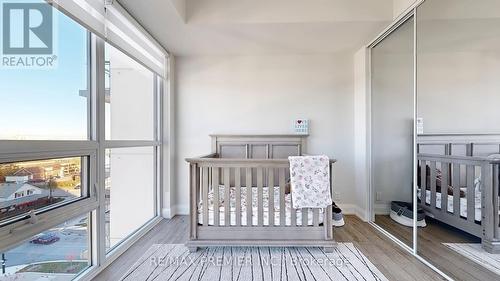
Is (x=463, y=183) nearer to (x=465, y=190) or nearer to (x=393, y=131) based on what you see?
(x=465, y=190)

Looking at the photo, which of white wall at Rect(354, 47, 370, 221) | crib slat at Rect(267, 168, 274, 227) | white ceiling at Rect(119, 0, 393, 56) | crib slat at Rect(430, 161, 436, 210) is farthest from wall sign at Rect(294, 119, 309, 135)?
crib slat at Rect(430, 161, 436, 210)

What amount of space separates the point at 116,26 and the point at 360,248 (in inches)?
123

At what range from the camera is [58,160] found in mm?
1519

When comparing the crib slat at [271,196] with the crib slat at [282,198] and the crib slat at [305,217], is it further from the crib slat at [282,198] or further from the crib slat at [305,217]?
the crib slat at [305,217]

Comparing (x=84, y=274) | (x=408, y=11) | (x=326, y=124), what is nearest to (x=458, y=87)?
(x=408, y=11)

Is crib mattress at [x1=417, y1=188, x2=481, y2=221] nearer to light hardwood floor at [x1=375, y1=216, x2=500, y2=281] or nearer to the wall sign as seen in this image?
light hardwood floor at [x1=375, y1=216, x2=500, y2=281]

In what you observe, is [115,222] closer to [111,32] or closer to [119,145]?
[119,145]

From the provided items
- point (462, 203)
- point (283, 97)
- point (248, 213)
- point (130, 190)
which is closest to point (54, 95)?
point (130, 190)

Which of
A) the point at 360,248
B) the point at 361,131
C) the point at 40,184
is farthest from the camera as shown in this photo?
the point at 361,131

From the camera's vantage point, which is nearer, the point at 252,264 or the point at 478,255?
the point at 478,255

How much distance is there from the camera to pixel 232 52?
3174 mm

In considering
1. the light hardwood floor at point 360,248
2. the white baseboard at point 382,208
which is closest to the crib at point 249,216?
the light hardwood floor at point 360,248

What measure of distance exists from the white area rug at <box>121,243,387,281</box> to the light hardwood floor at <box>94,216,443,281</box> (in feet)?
0.31

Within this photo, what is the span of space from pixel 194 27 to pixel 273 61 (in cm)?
123
